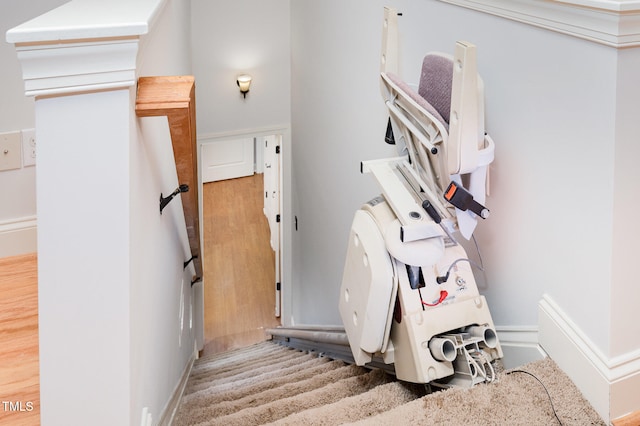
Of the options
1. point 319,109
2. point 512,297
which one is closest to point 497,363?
point 512,297

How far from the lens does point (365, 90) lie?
3.05 metres

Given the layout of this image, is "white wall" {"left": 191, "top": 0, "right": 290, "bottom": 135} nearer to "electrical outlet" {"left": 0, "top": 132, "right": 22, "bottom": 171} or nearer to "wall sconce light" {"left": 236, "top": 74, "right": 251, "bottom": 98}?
"wall sconce light" {"left": 236, "top": 74, "right": 251, "bottom": 98}

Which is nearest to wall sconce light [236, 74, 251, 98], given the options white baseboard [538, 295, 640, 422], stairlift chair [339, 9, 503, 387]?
stairlift chair [339, 9, 503, 387]

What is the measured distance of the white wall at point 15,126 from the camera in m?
2.41

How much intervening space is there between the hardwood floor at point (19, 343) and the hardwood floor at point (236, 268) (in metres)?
3.29

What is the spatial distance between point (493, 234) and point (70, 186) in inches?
51.9

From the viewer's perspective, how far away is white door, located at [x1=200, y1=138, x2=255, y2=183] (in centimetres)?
794

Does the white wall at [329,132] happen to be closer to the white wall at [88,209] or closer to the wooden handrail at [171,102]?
the wooden handrail at [171,102]

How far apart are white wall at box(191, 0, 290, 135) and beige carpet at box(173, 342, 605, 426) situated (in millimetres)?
2481

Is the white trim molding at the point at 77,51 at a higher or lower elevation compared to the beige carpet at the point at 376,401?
higher

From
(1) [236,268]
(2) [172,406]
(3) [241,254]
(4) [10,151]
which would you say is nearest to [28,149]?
(4) [10,151]

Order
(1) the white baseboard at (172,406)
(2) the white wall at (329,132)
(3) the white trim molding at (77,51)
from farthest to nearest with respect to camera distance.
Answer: (2) the white wall at (329,132), (1) the white baseboard at (172,406), (3) the white trim molding at (77,51)

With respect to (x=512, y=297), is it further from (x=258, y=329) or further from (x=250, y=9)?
(x=258, y=329)

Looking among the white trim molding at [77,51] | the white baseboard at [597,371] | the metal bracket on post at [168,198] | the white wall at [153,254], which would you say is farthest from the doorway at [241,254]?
the white trim molding at [77,51]
